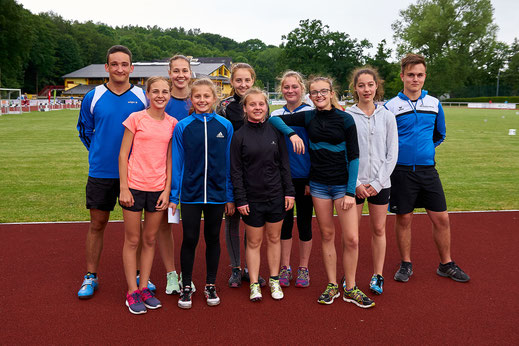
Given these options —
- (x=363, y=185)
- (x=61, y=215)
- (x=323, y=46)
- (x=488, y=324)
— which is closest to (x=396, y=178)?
→ (x=363, y=185)

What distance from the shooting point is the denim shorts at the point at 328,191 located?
376 cm

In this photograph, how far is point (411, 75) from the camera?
4.22m

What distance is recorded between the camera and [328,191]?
3.78 m

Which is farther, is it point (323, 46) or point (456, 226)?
point (323, 46)

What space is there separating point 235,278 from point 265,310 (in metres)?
0.67

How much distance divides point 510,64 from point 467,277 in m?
81.8

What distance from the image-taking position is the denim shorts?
3760mm

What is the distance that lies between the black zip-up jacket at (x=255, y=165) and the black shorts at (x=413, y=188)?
4.17 ft

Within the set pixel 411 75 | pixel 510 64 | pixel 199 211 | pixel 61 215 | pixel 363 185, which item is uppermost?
pixel 510 64

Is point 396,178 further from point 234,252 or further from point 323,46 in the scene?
point 323,46

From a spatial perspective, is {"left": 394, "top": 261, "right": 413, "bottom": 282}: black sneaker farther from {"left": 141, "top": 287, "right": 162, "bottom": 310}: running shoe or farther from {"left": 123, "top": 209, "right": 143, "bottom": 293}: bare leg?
{"left": 123, "top": 209, "right": 143, "bottom": 293}: bare leg

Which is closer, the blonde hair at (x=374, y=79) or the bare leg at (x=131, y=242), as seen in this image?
the bare leg at (x=131, y=242)

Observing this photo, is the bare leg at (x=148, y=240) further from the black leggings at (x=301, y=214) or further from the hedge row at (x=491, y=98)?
the hedge row at (x=491, y=98)

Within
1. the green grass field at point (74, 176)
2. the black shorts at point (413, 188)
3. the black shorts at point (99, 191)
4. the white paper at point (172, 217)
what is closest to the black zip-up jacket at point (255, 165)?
the white paper at point (172, 217)
